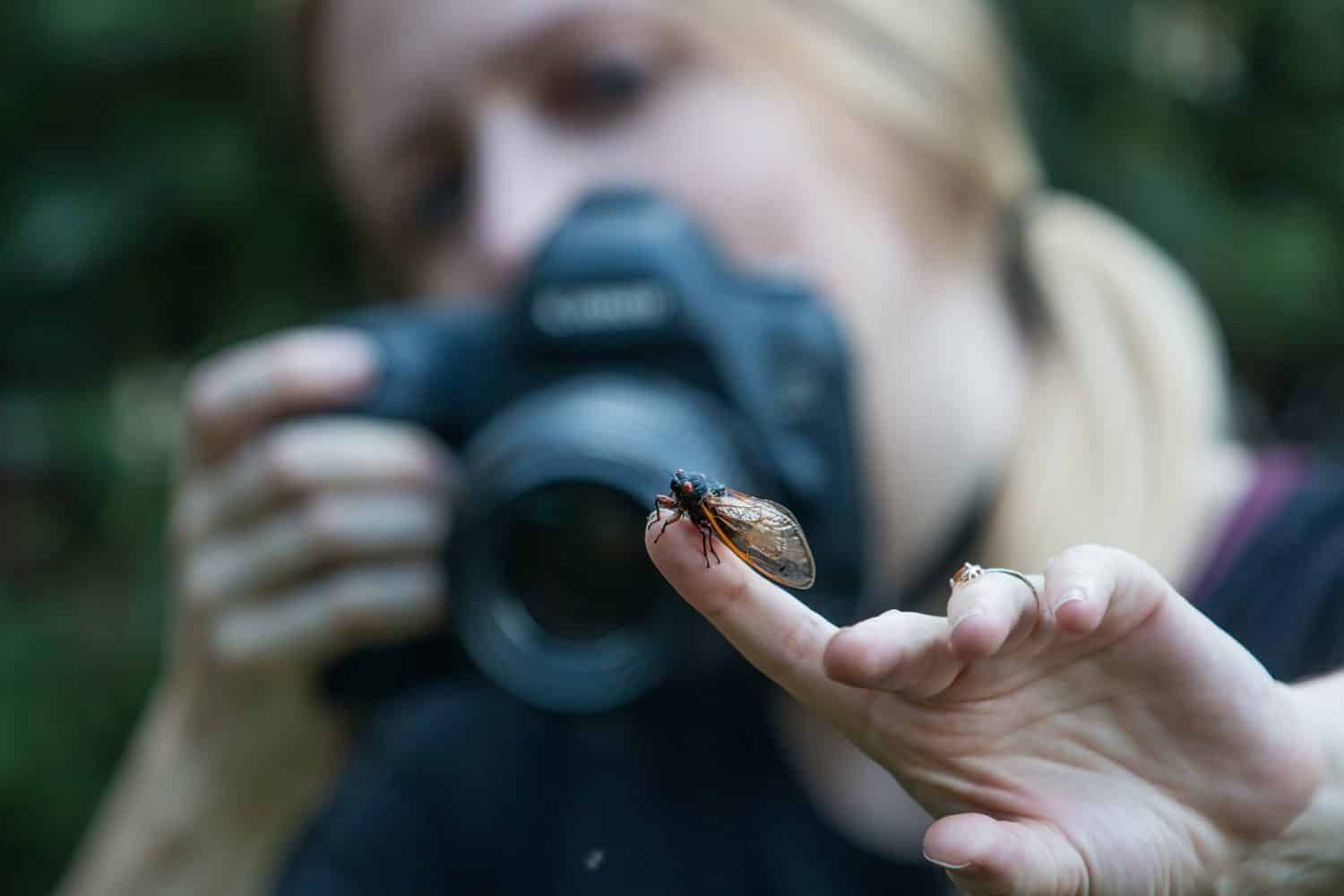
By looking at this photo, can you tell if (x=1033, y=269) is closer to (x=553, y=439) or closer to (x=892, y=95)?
(x=892, y=95)

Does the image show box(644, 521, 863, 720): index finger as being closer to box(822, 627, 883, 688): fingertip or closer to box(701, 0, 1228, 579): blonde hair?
box(822, 627, 883, 688): fingertip

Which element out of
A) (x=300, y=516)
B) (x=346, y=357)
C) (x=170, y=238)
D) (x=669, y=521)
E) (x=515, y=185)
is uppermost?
(x=669, y=521)

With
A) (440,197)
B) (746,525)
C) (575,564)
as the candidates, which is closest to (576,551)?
(575,564)

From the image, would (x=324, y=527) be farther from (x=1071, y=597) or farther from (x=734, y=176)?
(x=1071, y=597)

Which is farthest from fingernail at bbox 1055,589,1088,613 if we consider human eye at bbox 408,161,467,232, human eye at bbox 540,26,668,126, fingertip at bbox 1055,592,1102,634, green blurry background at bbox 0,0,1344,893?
green blurry background at bbox 0,0,1344,893

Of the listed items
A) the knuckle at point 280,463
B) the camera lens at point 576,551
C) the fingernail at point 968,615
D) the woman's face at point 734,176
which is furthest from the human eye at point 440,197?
the fingernail at point 968,615

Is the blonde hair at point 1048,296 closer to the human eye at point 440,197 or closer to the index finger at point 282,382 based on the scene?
the human eye at point 440,197
